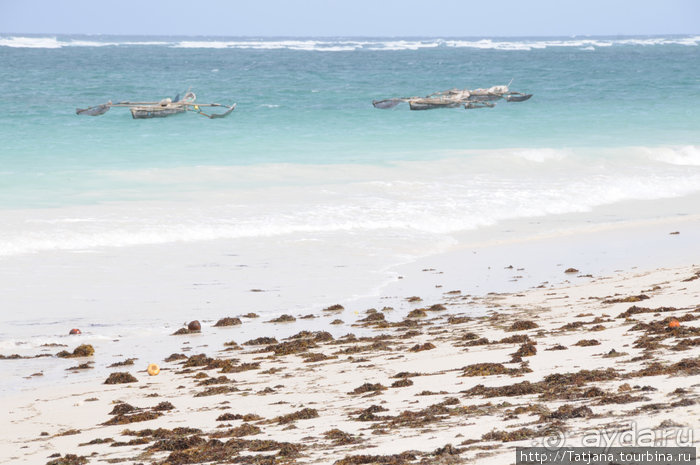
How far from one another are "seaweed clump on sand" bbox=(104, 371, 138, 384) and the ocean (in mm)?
2192

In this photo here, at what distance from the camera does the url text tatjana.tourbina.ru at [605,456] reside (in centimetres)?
514

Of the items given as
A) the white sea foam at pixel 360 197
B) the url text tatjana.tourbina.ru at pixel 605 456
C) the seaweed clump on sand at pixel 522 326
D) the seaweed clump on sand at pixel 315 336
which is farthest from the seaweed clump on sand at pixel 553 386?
the white sea foam at pixel 360 197

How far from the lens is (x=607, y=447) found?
18.2 ft

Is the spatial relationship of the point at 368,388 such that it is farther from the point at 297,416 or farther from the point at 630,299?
the point at 630,299

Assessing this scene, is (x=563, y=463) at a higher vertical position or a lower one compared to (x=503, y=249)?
higher

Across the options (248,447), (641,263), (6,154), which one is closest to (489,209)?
(641,263)

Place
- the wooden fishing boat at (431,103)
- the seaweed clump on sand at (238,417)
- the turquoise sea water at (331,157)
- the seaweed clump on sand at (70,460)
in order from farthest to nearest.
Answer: the wooden fishing boat at (431,103)
the turquoise sea water at (331,157)
the seaweed clump on sand at (238,417)
the seaweed clump on sand at (70,460)

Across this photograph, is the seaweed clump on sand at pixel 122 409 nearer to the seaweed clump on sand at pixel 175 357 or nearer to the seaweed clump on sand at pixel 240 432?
the seaweed clump on sand at pixel 240 432

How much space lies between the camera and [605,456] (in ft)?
17.7

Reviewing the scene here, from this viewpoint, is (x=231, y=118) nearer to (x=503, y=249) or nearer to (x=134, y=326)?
(x=503, y=249)

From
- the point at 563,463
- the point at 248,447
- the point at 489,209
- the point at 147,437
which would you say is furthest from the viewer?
the point at 489,209

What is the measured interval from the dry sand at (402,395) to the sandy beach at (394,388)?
23 mm

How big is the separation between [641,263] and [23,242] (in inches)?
455

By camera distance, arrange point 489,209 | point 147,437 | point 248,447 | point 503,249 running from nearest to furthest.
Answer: point 248,447 → point 147,437 → point 503,249 → point 489,209
